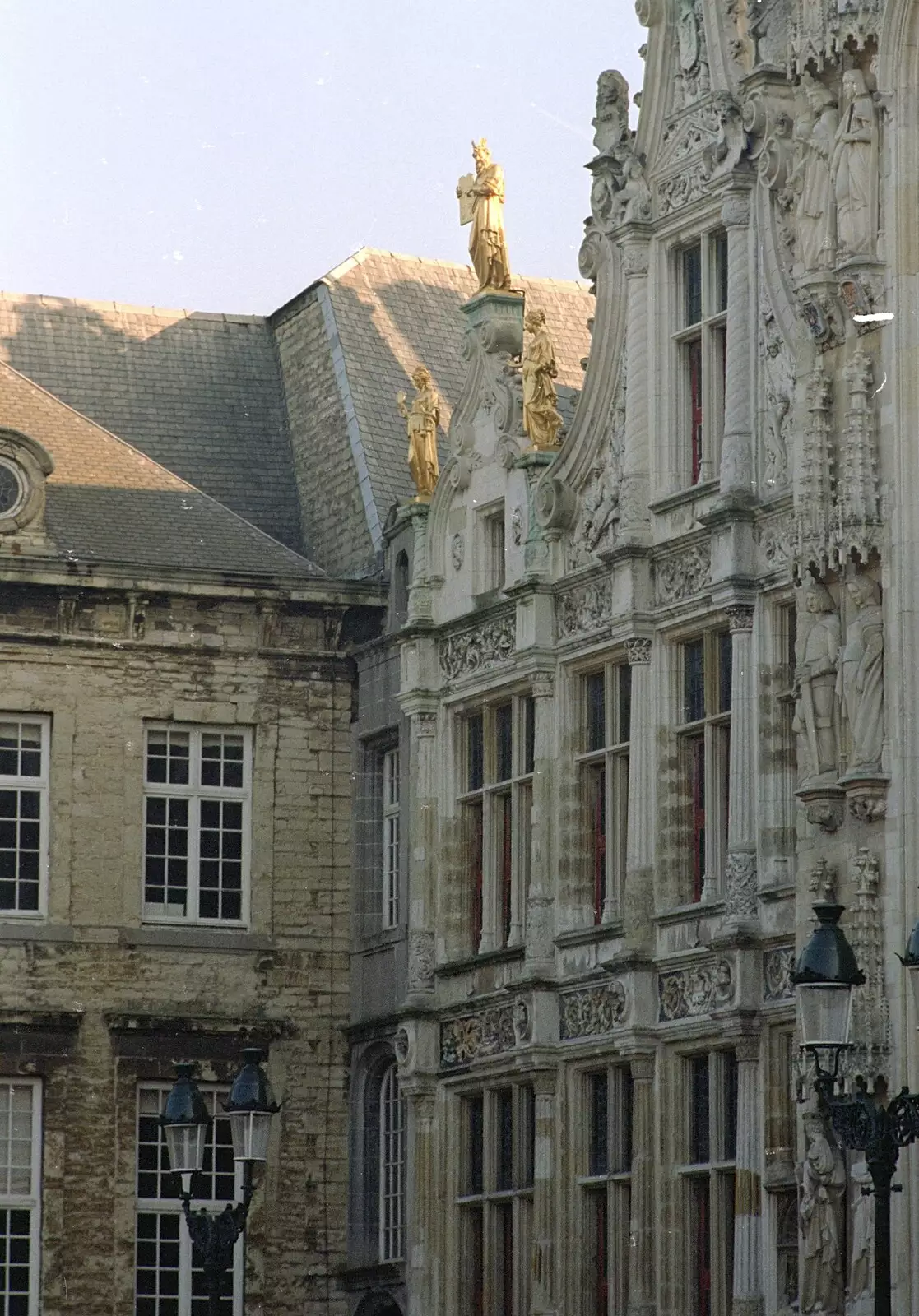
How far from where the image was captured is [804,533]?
27.8 meters

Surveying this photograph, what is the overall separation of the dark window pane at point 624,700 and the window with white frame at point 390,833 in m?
4.65

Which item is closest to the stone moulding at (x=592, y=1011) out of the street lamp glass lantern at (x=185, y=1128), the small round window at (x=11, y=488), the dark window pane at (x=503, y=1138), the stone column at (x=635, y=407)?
the dark window pane at (x=503, y=1138)

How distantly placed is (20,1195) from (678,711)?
28.3 feet

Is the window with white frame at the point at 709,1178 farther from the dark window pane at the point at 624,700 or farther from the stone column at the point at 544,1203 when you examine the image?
Result: the dark window pane at the point at 624,700

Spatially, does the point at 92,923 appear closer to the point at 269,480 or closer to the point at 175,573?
the point at 175,573

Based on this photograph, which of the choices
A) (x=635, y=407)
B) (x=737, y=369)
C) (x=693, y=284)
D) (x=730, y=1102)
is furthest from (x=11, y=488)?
(x=730, y=1102)

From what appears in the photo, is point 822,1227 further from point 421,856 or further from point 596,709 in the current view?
point 421,856

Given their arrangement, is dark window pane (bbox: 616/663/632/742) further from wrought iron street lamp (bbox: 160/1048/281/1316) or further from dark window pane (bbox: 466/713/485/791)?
wrought iron street lamp (bbox: 160/1048/281/1316)

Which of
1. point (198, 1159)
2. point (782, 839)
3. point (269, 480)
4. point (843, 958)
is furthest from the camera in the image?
point (269, 480)

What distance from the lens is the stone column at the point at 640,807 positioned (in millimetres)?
31344

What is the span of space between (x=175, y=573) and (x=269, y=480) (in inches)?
145

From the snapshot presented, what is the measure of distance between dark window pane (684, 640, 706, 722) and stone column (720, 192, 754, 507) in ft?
4.99

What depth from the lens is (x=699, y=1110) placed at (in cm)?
3078

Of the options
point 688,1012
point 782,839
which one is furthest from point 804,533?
point 688,1012
